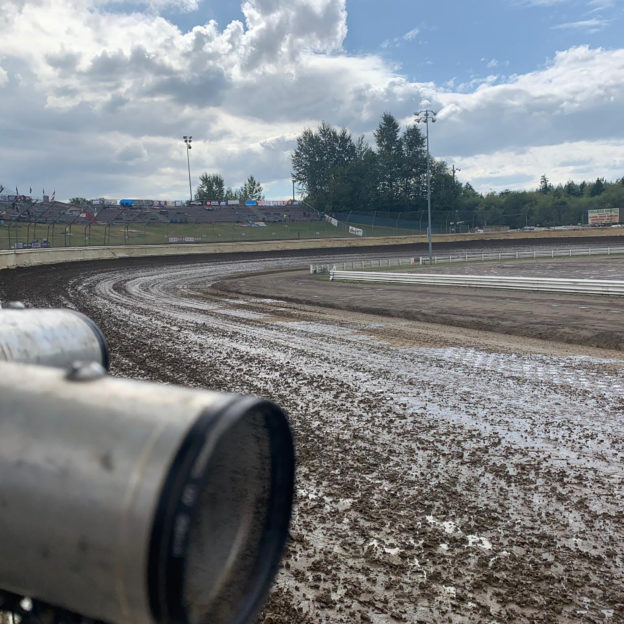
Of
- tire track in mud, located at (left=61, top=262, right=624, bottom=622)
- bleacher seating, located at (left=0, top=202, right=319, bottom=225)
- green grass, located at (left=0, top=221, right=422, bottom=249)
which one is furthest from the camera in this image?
bleacher seating, located at (left=0, top=202, right=319, bottom=225)

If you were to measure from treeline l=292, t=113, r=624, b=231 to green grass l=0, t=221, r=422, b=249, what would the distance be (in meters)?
12.6

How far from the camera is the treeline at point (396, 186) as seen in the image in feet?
311

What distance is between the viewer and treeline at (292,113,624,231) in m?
94.8

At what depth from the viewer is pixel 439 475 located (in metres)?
5.77

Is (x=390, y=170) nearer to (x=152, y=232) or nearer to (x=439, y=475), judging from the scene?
(x=152, y=232)

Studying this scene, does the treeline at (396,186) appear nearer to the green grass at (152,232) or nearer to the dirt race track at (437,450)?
the green grass at (152,232)

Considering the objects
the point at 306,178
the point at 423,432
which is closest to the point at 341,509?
the point at 423,432

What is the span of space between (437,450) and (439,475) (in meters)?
0.67

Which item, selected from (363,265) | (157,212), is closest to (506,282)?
(363,265)

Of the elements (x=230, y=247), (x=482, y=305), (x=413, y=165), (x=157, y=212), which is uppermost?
(x=413, y=165)

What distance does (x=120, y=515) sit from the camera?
154cm

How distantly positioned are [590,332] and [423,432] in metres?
8.11

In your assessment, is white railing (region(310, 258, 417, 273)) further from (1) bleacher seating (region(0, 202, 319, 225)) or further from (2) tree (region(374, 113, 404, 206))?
(2) tree (region(374, 113, 404, 206))

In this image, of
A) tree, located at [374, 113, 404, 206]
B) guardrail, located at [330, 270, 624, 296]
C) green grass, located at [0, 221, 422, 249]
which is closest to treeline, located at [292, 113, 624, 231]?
tree, located at [374, 113, 404, 206]
